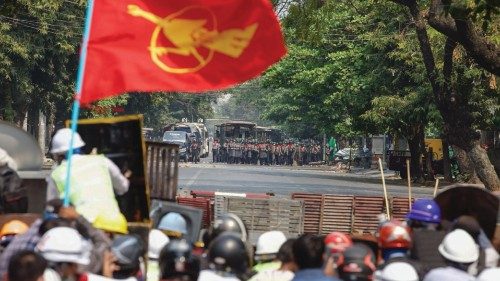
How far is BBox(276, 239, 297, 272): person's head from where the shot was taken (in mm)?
7582

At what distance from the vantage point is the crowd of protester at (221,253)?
6.51m

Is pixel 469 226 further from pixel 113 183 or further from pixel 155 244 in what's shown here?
pixel 113 183

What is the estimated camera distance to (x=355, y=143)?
101000mm

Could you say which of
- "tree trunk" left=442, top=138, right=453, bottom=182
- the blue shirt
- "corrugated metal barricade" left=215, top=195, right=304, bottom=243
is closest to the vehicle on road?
"tree trunk" left=442, top=138, right=453, bottom=182

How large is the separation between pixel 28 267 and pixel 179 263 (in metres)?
0.87

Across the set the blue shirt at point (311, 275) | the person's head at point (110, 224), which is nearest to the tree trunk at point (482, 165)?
the person's head at point (110, 224)

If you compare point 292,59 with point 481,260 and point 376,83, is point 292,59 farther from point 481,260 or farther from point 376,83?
point 481,260

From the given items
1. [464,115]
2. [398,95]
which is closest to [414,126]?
[398,95]

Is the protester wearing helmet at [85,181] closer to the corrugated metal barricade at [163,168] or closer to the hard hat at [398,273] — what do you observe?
the hard hat at [398,273]

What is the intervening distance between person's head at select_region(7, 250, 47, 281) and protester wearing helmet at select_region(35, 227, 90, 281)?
51 centimetres

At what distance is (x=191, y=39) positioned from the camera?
32.2ft

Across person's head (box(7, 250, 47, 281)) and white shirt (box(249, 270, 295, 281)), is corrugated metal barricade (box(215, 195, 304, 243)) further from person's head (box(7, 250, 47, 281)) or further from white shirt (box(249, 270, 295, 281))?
person's head (box(7, 250, 47, 281))

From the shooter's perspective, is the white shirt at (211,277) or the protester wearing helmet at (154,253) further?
the protester wearing helmet at (154,253)

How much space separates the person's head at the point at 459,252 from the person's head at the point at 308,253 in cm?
89
